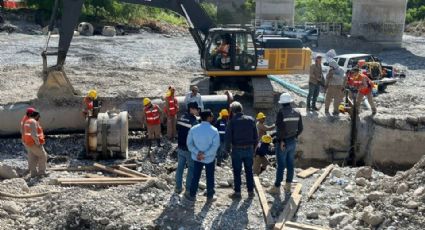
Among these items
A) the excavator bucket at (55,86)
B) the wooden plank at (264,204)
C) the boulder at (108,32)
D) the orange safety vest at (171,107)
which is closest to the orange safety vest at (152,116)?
the orange safety vest at (171,107)

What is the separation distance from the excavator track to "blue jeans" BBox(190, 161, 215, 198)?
26.5ft

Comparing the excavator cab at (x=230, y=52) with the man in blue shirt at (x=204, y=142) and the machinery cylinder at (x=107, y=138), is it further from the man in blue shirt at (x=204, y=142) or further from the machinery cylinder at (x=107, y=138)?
the man in blue shirt at (x=204, y=142)

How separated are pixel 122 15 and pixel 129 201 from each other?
40.2 m

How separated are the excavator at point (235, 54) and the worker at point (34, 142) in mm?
5041

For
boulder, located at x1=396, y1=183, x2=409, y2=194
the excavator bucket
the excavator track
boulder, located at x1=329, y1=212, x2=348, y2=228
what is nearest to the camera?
boulder, located at x1=329, y1=212, x2=348, y2=228

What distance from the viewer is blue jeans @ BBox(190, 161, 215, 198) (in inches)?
356

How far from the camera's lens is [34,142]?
10844 mm

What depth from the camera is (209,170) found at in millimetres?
9078

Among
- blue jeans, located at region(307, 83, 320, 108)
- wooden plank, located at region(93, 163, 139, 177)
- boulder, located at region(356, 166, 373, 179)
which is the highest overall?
blue jeans, located at region(307, 83, 320, 108)

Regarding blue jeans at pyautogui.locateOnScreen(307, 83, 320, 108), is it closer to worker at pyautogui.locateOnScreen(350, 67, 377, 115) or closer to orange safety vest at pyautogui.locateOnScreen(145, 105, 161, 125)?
worker at pyautogui.locateOnScreen(350, 67, 377, 115)

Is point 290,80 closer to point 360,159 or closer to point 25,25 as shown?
point 360,159

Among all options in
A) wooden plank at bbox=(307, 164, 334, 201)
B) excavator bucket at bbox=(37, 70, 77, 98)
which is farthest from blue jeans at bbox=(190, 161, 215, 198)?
excavator bucket at bbox=(37, 70, 77, 98)

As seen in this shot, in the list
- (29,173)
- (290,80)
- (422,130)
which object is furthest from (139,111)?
(290,80)

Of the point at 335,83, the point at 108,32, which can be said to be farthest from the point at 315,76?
the point at 108,32
